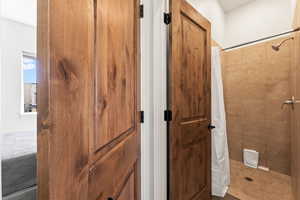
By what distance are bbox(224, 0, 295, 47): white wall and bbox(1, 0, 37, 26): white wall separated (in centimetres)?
295

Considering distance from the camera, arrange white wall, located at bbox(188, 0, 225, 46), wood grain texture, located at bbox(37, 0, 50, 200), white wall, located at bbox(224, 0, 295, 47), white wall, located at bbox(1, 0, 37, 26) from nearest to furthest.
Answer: wood grain texture, located at bbox(37, 0, 50, 200) < white wall, located at bbox(1, 0, 37, 26) < white wall, located at bbox(188, 0, 225, 46) < white wall, located at bbox(224, 0, 295, 47)

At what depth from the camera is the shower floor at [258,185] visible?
1964 millimetres

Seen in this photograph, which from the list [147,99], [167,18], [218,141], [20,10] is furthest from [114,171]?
[20,10]

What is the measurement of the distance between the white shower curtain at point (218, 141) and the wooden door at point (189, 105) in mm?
212

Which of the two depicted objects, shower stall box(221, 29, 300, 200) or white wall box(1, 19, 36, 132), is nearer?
shower stall box(221, 29, 300, 200)

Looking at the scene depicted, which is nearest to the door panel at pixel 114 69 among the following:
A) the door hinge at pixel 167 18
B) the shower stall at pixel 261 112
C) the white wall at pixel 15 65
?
the door hinge at pixel 167 18

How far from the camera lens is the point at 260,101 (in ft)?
8.84

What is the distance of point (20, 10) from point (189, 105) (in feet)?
7.74

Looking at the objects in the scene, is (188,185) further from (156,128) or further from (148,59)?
(148,59)

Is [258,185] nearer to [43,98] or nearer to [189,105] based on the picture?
[189,105]

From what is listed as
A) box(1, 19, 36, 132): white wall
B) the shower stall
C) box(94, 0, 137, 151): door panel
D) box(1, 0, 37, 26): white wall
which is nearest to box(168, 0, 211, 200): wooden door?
box(94, 0, 137, 151): door panel

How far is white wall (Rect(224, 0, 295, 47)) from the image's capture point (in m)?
2.43

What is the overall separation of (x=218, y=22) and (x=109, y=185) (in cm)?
289

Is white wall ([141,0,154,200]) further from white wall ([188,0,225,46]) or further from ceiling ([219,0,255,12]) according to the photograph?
ceiling ([219,0,255,12])
